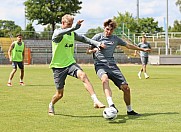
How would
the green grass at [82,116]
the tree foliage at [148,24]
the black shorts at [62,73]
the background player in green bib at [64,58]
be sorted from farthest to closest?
the tree foliage at [148,24] → the black shorts at [62,73] → the background player in green bib at [64,58] → the green grass at [82,116]

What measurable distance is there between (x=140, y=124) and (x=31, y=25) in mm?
66976

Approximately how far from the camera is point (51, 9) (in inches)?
2805

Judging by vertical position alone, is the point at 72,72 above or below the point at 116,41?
below

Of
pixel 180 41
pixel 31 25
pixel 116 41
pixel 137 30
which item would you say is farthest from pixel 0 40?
pixel 116 41

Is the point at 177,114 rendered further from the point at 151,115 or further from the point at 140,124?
the point at 140,124

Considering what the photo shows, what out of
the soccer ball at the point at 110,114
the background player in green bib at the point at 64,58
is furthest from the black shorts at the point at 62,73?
the soccer ball at the point at 110,114

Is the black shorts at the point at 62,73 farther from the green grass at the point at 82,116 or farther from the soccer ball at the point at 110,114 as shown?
the soccer ball at the point at 110,114

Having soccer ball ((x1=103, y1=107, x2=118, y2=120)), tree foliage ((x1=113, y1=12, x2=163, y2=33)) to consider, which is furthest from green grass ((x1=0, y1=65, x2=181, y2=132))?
tree foliage ((x1=113, y1=12, x2=163, y2=33))

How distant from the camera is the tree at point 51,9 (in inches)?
2763

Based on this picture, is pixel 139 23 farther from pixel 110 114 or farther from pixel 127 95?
pixel 110 114

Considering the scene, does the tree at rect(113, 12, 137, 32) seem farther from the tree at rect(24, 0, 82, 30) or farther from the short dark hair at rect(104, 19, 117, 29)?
the short dark hair at rect(104, 19, 117, 29)

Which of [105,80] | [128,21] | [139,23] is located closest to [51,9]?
[128,21]

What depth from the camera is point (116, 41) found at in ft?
33.0

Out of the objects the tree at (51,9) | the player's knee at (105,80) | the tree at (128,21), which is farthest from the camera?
the tree at (128,21)
